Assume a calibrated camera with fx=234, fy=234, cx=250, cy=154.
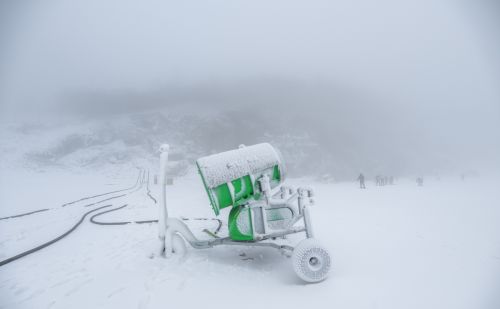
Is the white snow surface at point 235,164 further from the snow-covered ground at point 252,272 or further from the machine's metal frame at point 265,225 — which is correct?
the snow-covered ground at point 252,272

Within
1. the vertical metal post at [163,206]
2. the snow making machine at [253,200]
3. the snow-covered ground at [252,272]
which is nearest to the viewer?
the snow-covered ground at [252,272]

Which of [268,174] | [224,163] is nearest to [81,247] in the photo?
[224,163]

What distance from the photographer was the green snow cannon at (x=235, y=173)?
4.13 metres

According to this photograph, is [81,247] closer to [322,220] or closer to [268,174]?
[268,174]

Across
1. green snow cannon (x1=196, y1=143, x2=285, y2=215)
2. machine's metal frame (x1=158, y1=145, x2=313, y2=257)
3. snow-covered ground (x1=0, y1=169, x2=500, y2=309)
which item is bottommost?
snow-covered ground (x1=0, y1=169, x2=500, y2=309)

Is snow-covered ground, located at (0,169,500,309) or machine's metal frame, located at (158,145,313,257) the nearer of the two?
snow-covered ground, located at (0,169,500,309)

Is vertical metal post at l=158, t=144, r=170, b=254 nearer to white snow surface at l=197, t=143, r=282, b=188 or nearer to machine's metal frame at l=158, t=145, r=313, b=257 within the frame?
machine's metal frame at l=158, t=145, r=313, b=257

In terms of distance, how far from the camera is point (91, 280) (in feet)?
12.9

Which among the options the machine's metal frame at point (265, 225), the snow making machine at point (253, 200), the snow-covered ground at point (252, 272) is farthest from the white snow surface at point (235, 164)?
the snow-covered ground at point (252, 272)

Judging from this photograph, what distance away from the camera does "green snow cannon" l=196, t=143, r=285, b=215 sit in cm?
413

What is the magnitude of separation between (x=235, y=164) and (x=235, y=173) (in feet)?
0.54

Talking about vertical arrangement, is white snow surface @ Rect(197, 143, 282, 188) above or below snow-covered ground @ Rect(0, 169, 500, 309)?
above

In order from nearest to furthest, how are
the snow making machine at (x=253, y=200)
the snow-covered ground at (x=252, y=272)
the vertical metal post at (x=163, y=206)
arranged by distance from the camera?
the snow-covered ground at (x=252, y=272) → the snow making machine at (x=253, y=200) → the vertical metal post at (x=163, y=206)

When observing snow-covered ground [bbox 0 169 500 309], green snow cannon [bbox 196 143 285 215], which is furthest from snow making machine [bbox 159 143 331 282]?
snow-covered ground [bbox 0 169 500 309]
